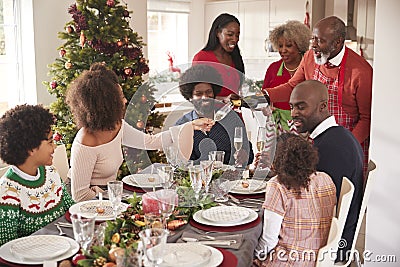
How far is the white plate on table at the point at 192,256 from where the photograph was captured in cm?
162

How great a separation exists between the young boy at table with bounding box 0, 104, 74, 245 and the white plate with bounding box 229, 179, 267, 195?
820mm

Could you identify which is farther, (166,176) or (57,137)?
(57,137)

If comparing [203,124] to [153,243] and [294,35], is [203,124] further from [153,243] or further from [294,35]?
[294,35]

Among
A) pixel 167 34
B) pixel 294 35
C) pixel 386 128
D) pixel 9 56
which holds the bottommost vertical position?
pixel 386 128

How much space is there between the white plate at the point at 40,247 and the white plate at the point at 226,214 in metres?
0.59

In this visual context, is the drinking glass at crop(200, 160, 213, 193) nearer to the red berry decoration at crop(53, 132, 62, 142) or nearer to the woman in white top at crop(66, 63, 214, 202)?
the woman in white top at crop(66, 63, 214, 202)

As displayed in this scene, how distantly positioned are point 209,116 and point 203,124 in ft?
0.17

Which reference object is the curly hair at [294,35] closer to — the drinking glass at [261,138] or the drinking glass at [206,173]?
the drinking glass at [261,138]

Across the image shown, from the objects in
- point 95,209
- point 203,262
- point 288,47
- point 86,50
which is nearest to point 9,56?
point 86,50

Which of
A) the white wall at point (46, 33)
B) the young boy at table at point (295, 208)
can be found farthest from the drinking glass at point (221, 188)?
the white wall at point (46, 33)

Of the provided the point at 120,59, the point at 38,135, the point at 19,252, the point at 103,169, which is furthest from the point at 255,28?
the point at 19,252

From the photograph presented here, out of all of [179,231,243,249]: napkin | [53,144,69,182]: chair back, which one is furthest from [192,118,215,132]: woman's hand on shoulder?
[53,144,69,182]: chair back

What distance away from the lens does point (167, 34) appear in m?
6.93

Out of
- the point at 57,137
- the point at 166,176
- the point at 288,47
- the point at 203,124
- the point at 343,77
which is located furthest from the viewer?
the point at 288,47
